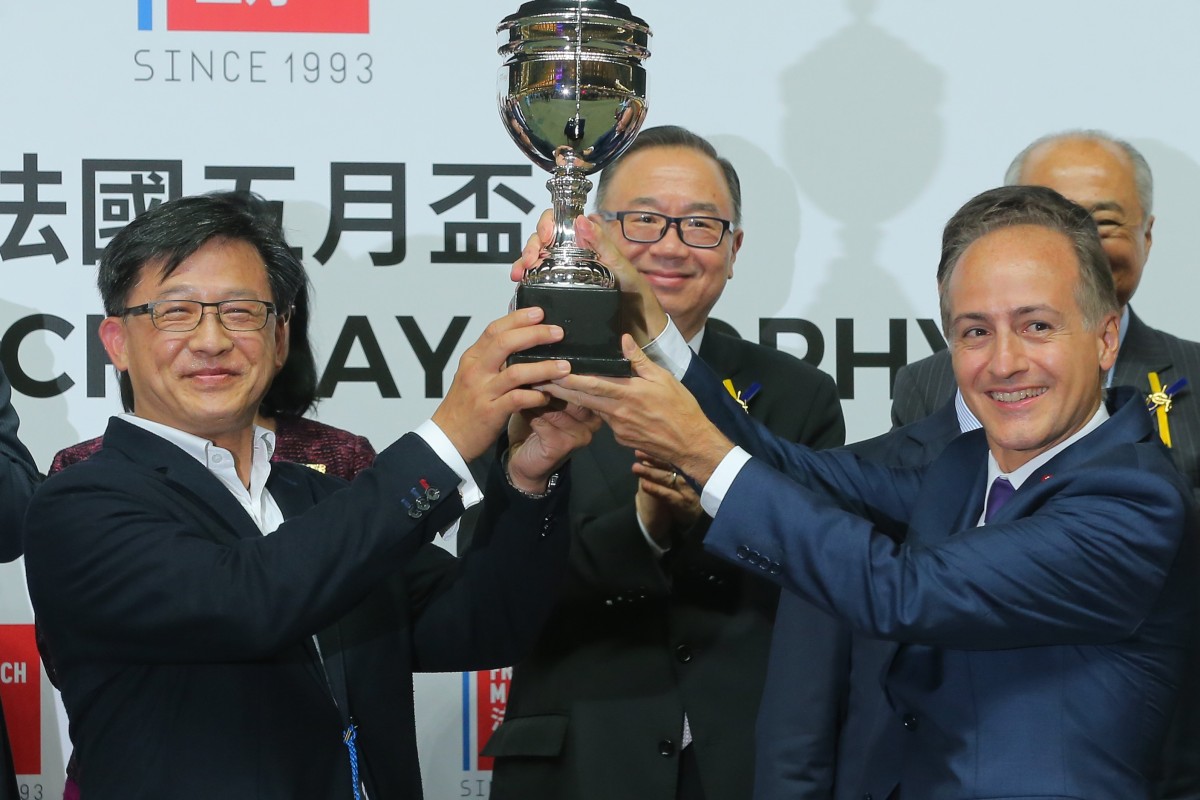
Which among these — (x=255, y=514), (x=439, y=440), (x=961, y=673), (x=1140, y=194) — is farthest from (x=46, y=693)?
(x=1140, y=194)

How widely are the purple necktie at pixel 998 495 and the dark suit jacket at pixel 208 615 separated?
71 centimetres

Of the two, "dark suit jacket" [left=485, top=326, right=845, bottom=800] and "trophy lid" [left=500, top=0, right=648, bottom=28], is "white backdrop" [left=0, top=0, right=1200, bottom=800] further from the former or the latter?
"trophy lid" [left=500, top=0, right=648, bottom=28]

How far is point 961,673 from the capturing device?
1845 millimetres

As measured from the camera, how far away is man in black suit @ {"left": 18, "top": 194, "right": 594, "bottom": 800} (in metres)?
1.75

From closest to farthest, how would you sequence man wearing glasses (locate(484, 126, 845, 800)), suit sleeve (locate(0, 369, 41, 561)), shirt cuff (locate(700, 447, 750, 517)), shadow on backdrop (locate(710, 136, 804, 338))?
shirt cuff (locate(700, 447, 750, 517)) → man wearing glasses (locate(484, 126, 845, 800)) → suit sleeve (locate(0, 369, 41, 561)) → shadow on backdrop (locate(710, 136, 804, 338))

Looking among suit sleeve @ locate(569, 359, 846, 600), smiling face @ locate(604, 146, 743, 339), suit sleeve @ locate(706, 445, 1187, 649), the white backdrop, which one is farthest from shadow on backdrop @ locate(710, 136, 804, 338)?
suit sleeve @ locate(706, 445, 1187, 649)

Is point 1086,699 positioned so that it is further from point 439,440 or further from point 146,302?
point 146,302

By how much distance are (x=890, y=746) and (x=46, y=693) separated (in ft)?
7.52

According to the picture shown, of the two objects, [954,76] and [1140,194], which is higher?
[954,76]

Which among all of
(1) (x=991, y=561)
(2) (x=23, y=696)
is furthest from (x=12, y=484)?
(1) (x=991, y=561)

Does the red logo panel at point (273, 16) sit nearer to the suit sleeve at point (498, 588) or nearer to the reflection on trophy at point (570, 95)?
the reflection on trophy at point (570, 95)

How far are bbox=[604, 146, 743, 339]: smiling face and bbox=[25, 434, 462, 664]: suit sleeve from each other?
925mm

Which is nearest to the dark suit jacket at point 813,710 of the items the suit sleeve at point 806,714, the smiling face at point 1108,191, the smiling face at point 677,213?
the suit sleeve at point 806,714

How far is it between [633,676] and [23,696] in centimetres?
176
